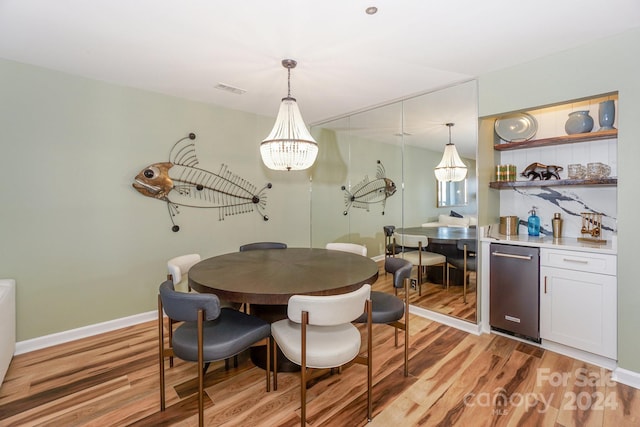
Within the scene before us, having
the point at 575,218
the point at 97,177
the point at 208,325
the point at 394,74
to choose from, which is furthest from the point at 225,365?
the point at 575,218

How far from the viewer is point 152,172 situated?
3.13 m

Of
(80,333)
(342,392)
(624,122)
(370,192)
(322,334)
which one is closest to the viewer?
(322,334)

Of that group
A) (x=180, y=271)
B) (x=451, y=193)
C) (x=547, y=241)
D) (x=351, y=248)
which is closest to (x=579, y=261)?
(x=547, y=241)

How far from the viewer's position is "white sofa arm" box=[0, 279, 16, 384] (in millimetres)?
2044

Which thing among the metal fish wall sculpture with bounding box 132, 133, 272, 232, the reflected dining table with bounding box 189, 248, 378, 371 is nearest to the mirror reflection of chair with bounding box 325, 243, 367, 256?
the reflected dining table with bounding box 189, 248, 378, 371

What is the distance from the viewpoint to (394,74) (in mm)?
2736

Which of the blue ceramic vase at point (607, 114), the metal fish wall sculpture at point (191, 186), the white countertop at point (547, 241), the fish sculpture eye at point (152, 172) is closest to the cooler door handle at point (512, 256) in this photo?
the white countertop at point (547, 241)

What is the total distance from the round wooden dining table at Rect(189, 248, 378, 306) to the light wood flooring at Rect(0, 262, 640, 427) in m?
0.72

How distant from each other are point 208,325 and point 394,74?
260cm

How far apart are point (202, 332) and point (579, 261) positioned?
9.10 ft

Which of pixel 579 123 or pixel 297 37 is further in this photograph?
pixel 579 123

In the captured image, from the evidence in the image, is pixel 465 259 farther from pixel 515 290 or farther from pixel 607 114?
pixel 607 114

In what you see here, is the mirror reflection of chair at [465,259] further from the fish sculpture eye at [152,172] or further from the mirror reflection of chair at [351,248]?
the fish sculpture eye at [152,172]

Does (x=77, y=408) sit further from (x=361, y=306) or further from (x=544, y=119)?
(x=544, y=119)
